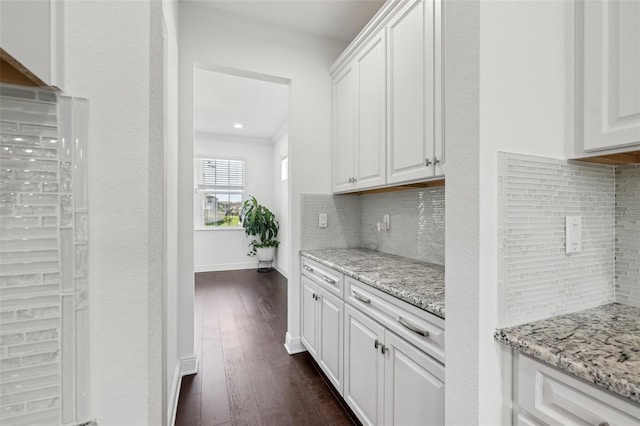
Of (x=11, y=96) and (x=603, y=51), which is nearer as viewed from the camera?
(x=11, y=96)

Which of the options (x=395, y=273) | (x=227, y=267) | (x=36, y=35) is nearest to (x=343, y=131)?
(x=395, y=273)

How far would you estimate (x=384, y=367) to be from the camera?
1.36 metres

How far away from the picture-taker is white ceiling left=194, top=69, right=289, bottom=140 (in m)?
3.46

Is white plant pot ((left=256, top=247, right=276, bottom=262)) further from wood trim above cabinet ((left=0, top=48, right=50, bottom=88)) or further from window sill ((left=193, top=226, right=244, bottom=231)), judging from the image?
wood trim above cabinet ((left=0, top=48, right=50, bottom=88))

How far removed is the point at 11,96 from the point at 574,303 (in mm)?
1467

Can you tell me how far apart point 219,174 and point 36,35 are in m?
5.70

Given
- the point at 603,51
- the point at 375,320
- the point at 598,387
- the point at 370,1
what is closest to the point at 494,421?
the point at 598,387

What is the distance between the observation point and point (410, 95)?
1640 mm

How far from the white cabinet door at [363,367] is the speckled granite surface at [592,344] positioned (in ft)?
2.22

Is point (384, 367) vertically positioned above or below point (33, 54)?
below

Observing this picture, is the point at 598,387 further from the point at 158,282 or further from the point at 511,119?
the point at 158,282

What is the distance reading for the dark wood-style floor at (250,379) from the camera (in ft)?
5.72

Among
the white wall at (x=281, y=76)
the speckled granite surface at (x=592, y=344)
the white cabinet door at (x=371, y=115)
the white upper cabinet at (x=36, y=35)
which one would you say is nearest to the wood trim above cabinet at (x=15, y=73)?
the white upper cabinet at (x=36, y=35)

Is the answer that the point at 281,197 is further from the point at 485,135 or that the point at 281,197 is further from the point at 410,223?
the point at 485,135
